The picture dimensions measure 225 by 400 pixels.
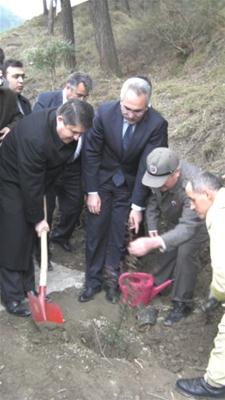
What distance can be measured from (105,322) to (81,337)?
0.88 ft

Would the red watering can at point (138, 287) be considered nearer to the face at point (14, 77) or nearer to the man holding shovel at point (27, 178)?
the man holding shovel at point (27, 178)

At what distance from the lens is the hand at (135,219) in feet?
13.5

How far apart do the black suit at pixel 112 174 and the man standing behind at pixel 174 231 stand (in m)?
0.22

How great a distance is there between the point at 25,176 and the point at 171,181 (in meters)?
1.08

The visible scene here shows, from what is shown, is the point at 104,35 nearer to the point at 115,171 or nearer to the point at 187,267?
the point at 115,171

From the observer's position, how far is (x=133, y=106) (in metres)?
3.65

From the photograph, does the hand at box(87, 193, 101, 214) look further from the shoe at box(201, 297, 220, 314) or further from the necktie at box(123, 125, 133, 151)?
the shoe at box(201, 297, 220, 314)

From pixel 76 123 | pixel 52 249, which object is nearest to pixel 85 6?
pixel 52 249

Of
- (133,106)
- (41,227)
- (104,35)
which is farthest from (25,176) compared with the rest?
(104,35)

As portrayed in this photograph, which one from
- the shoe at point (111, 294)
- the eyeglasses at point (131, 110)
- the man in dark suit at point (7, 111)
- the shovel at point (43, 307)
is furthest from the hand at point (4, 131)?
the shoe at point (111, 294)

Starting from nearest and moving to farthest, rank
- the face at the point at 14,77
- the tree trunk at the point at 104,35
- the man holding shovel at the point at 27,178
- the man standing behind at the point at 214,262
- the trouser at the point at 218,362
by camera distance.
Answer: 1. the man standing behind at the point at 214,262
2. the trouser at the point at 218,362
3. the man holding shovel at the point at 27,178
4. the face at the point at 14,77
5. the tree trunk at the point at 104,35

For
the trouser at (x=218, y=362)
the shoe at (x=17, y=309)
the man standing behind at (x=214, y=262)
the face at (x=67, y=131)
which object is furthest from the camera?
the shoe at (x=17, y=309)

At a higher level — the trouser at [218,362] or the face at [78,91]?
the face at [78,91]

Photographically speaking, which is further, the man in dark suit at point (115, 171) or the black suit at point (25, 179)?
the man in dark suit at point (115, 171)
